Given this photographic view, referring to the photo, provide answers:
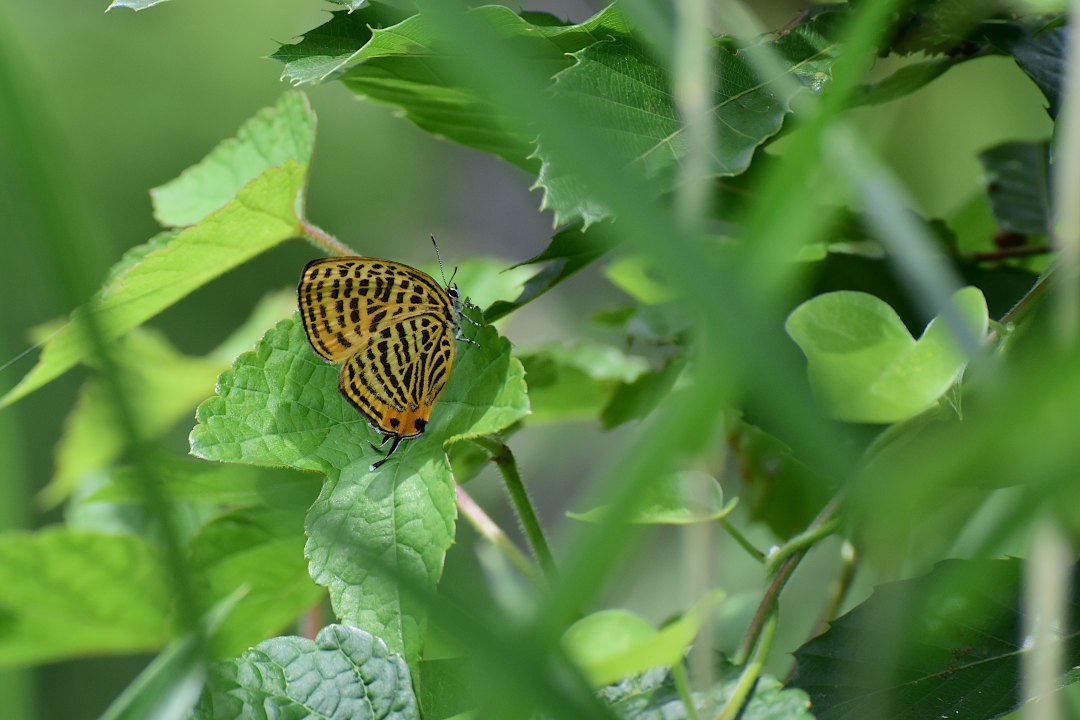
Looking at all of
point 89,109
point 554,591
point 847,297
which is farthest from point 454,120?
point 89,109

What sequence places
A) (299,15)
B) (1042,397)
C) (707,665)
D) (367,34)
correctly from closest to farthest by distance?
(1042,397), (707,665), (367,34), (299,15)

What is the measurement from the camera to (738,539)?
32 centimetres

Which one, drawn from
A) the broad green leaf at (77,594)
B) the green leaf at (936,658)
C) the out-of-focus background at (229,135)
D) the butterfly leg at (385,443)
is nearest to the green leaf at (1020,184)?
the green leaf at (936,658)

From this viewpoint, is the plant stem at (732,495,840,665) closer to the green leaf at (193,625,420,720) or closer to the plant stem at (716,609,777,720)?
the plant stem at (716,609,777,720)

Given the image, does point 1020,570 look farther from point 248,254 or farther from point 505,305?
point 248,254

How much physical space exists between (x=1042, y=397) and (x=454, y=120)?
0.30m

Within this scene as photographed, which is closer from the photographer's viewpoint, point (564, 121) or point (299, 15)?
point (564, 121)

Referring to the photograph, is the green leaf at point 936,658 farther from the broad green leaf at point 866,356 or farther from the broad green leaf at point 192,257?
the broad green leaf at point 192,257

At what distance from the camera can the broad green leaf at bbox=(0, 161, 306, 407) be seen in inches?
12.4

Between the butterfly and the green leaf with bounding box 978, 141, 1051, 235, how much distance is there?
0.90ft

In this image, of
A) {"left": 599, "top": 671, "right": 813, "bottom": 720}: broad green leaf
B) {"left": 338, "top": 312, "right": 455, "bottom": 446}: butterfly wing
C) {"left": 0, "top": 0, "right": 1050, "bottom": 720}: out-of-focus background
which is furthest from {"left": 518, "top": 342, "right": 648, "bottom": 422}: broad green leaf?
{"left": 0, "top": 0, "right": 1050, "bottom": 720}: out-of-focus background

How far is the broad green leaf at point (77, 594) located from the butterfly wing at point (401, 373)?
0.14 meters

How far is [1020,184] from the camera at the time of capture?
1.36ft

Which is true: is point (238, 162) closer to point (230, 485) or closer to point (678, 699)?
point (230, 485)
